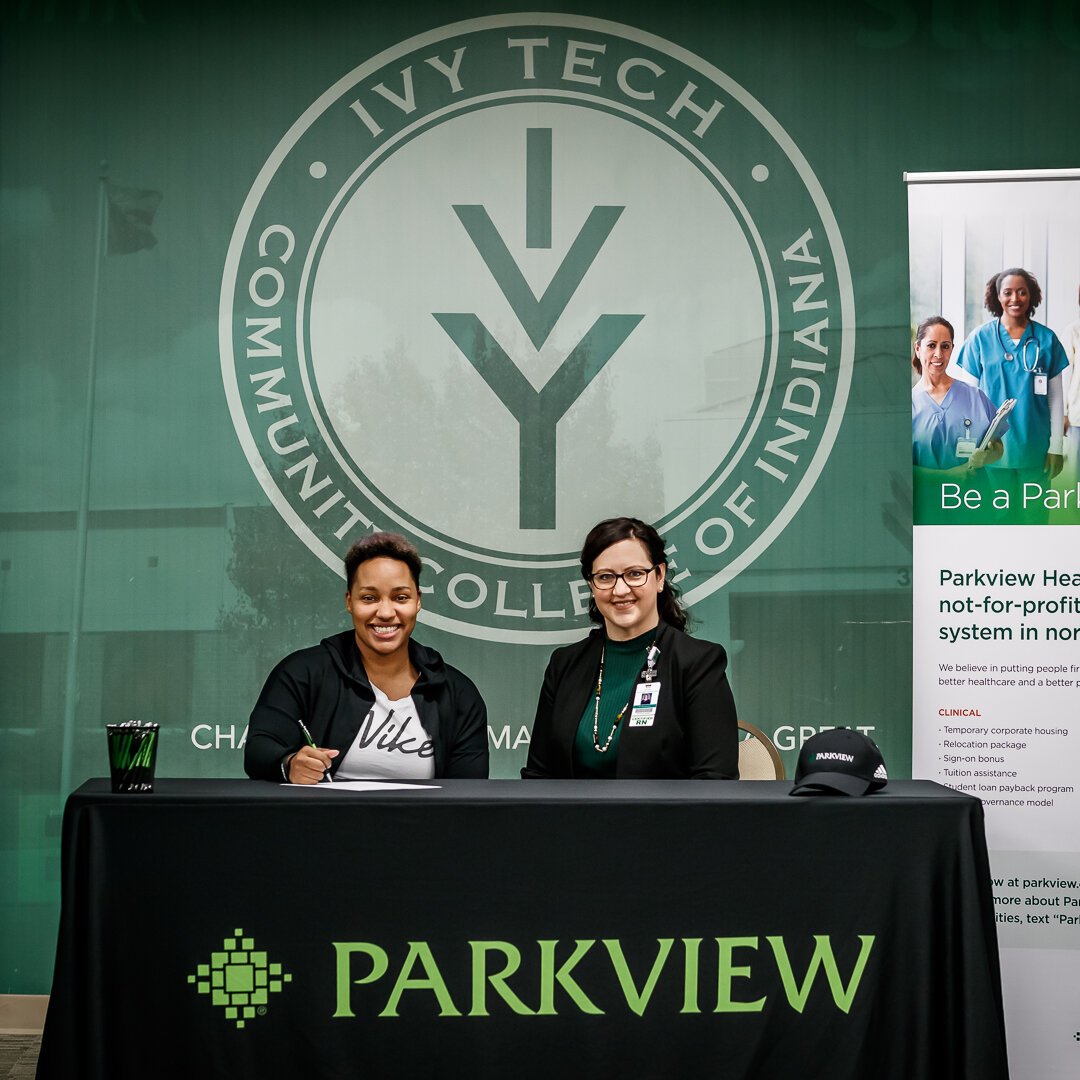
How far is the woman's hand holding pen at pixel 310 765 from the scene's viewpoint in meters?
2.33

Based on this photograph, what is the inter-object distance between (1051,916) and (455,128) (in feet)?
9.44

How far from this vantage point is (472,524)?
364 cm

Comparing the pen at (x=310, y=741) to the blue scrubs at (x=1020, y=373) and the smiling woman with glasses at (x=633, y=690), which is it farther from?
the blue scrubs at (x=1020, y=373)

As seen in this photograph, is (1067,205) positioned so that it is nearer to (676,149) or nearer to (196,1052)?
(676,149)

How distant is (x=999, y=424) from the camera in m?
3.26

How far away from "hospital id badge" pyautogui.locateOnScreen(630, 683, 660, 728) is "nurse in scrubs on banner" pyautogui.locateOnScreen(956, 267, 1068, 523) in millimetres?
1278

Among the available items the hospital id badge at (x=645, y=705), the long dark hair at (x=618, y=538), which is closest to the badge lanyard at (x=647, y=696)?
the hospital id badge at (x=645, y=705)

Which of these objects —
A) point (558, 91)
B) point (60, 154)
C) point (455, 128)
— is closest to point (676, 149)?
point (558, 91)

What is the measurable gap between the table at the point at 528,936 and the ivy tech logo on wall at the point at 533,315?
1.57 metres

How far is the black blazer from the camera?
2566 mm

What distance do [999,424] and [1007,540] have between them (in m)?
0.32

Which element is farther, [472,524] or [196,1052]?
[472,524]

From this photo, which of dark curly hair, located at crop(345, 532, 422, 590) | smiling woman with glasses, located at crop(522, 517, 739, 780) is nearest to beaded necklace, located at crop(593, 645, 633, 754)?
smiling woman with glasses, located at crop(522, 517, 739, 780)

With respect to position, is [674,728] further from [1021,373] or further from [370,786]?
[1021,373]
